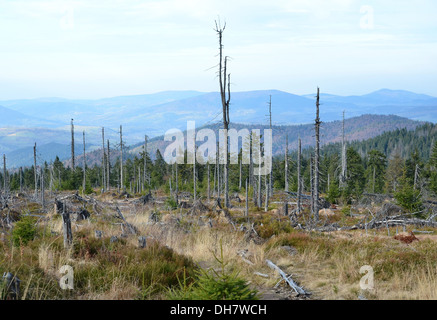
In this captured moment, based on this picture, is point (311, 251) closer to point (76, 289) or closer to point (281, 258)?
point (281, 258)

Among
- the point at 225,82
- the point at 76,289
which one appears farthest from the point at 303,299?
the point at 225,82

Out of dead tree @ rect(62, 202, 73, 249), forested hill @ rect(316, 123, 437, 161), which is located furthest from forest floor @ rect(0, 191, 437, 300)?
forested hill @ rect(316, 123, 437, 161)

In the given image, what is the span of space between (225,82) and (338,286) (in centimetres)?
1938

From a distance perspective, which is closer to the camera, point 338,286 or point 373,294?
point 373,294

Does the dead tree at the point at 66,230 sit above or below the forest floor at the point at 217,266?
above

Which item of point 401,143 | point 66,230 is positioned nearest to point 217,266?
point 66,230

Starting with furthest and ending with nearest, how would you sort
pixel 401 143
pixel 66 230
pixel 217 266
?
pixel 401 143, pixel 217 266, pixel 66 230

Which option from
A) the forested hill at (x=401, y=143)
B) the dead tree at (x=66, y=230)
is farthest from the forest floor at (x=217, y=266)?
the forested hill at (x=401, y=143)

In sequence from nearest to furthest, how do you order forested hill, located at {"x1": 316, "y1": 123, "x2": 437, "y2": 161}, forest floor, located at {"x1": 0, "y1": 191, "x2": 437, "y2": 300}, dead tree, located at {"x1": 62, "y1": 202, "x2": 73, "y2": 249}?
forest floor, located at {"x1": 0, "y1": 191, "x2": 437, "y2": 300} < dead tree, located at {"x1": 62, "y1": 202, "x2": 73, "y2": 249} < forested hill, located at {"x1": 316, "y1": 123, "x2": 437, "y2": 161}

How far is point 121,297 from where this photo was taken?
19.3 feet

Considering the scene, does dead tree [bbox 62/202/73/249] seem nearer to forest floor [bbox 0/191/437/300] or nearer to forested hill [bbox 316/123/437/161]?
forest floor [bbox 0/191/437/300]

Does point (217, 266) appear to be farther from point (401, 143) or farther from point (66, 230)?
point (401, 143)

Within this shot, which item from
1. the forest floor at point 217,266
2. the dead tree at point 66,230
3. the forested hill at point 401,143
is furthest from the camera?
the forested hill at point 401,143

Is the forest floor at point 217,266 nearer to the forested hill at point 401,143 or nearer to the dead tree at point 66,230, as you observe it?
the dead tree at point 66,230
